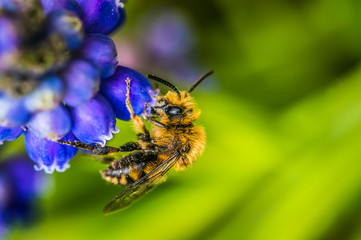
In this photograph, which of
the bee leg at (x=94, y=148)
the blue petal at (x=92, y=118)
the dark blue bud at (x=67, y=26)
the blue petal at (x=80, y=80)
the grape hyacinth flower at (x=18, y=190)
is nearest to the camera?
the dark blue bud at (x=67, y=26)

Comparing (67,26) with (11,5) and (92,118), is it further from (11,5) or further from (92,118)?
(92,118)

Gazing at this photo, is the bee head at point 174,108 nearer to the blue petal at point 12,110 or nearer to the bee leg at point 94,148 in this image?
the bee leg at point 94,148

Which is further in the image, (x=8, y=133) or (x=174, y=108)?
(x=174, y=108)

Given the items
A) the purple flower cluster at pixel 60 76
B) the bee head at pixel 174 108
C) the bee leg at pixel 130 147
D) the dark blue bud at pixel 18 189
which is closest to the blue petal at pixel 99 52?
the purple flower cluster at pixel 60 76

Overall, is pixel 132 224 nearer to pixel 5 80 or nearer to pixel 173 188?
pixel 173 188

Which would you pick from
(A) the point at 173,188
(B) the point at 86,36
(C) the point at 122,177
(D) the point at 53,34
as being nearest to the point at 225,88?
(A) the point at 173,188

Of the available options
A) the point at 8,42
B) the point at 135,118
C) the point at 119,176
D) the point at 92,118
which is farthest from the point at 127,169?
the point at 8,42
